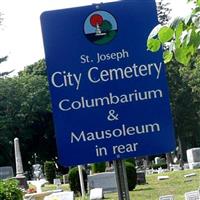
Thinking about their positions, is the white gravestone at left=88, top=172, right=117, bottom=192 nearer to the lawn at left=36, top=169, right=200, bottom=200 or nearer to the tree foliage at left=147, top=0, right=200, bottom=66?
the lawn at left=36, top=169, right=200, bottom=200

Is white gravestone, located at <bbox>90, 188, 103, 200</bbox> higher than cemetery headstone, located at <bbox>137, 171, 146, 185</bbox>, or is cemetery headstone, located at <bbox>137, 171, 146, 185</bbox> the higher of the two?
cemetery headstone, located at <bbox>137, 171, 146, 185</bbox>

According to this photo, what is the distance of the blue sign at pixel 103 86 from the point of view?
370 cm

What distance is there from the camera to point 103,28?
3.72m

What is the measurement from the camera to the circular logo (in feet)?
12.2

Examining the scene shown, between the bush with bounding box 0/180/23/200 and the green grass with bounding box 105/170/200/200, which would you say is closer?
the bush with bounding box 0/180/23/200

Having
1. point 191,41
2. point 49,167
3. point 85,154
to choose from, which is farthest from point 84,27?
point 49,167

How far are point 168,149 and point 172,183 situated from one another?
75.9ft

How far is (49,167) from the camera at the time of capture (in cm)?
4638

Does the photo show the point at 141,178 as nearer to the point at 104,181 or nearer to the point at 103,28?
the point at 104,181

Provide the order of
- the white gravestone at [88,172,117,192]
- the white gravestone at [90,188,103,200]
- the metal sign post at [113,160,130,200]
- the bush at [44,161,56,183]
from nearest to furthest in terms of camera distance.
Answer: the metal sign post at [113,160,130,200]
the white gravestone at [90,188,103,200]
the white gravestone at [88,172,117,192]
the bush at [44,161,56,183]

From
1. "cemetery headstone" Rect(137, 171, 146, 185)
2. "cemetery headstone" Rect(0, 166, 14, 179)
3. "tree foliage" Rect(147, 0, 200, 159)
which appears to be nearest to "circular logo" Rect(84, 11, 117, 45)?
"tree foliage" Rect(147, 0, 200, 159)

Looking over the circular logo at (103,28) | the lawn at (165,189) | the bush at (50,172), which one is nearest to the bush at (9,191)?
the lawn at (165,189)

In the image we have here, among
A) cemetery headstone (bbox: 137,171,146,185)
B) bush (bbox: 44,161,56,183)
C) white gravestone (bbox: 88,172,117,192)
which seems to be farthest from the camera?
bush (bbox: 44,161,56,183)

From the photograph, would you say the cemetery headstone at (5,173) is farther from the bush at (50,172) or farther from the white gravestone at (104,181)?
the white gravestone at (104,181)
